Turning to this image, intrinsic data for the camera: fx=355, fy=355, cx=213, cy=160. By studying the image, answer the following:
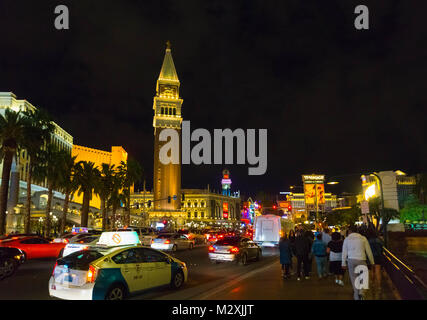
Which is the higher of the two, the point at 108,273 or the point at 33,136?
the point at 33,136

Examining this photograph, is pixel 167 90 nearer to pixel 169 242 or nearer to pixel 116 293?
pixel 169 242

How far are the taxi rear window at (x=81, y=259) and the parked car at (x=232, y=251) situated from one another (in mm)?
10341

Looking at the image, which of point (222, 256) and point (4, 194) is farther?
point (4, 194)

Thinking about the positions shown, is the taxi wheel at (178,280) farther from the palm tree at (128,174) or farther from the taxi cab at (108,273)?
the palm tree at (128,174)

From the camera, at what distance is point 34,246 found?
20.9m

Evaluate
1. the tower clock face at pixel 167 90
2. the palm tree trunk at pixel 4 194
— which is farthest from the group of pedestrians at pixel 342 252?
the tower clock face at pixel 167 90

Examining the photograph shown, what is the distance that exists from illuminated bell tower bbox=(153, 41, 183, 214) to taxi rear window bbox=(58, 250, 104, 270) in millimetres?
102554

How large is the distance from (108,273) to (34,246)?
1466 centimetres

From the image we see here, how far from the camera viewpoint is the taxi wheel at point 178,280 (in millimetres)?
11269

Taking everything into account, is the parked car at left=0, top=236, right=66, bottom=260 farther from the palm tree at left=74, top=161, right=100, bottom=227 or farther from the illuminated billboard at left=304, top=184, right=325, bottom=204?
the illuminated billboard at left=304, top=184, right=325, bottom=204

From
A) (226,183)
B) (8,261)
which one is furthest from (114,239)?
(226,183)

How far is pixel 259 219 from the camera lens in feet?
95.9
